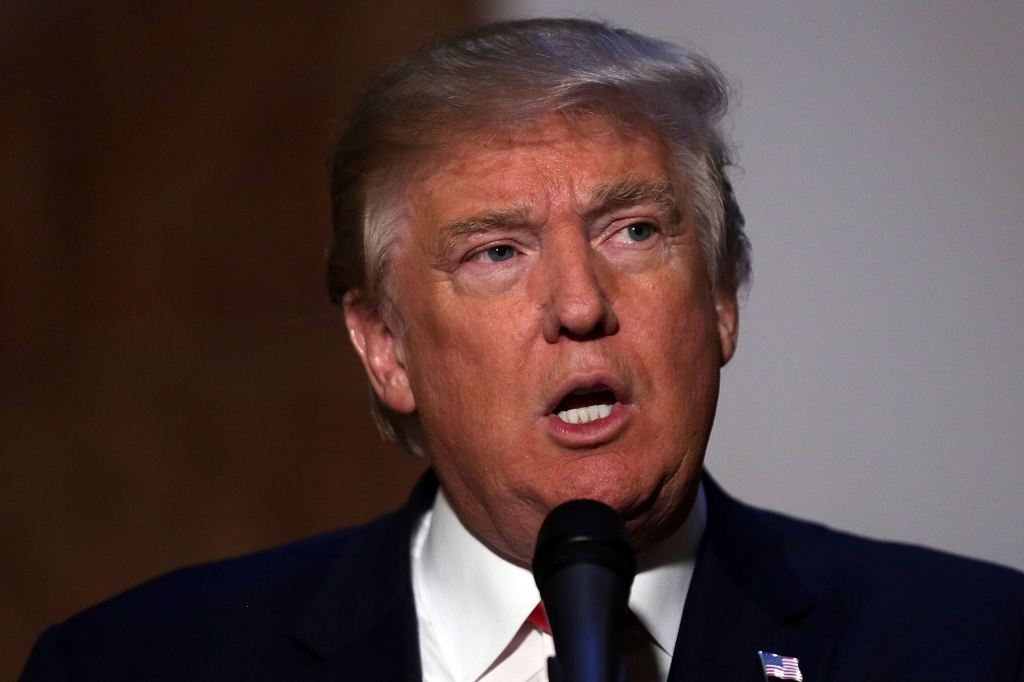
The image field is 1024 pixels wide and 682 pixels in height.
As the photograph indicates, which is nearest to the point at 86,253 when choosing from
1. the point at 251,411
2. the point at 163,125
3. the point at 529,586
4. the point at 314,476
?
the point at 163,125

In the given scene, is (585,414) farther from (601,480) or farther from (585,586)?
(585,586)

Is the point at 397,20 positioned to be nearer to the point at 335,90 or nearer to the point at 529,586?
the point at 335,90

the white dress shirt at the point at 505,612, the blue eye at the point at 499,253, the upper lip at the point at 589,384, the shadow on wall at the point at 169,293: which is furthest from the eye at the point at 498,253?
the shadow on wall at the point at 169,293

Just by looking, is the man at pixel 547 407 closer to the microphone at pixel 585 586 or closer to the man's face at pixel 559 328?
the man's face at pixel 559 328

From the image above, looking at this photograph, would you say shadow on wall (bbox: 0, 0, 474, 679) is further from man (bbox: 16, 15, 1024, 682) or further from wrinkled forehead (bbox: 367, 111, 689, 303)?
wrinkled forehead (bbox: 367, 111, 689, 303)

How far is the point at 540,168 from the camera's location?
194cm

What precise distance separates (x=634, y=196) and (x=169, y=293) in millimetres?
1676

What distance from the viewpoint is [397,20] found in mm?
3328

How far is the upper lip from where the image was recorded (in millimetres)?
1832

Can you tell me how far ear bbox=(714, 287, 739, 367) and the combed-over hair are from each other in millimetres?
27

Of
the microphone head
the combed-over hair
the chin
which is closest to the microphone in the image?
the microphone head

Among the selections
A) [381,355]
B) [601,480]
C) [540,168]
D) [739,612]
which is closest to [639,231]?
[540,168]

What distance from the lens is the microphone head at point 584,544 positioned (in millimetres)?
1348

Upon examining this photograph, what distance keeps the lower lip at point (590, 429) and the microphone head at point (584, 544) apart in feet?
Answer: 1.41
